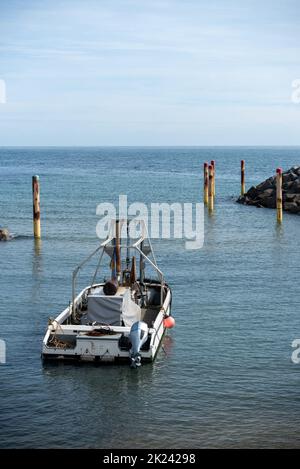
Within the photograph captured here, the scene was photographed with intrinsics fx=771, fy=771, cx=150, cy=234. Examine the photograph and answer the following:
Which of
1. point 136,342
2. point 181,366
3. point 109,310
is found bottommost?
point 181,366

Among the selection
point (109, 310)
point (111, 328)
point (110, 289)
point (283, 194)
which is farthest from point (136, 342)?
point (283, 194)

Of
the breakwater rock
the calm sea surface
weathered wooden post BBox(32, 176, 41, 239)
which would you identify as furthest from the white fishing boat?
the breakwater rock

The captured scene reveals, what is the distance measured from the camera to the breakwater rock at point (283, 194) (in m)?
66.6

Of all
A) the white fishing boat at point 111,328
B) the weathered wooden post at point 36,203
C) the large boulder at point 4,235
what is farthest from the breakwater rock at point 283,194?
the white fishing boat at point 111,328

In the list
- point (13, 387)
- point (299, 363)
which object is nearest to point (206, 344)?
point (299, 363)

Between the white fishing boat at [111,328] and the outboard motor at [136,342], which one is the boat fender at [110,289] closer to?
the white fishing boat at [111,328]

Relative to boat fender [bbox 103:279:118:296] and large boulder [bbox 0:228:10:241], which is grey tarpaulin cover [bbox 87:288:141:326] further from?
large boulder [bbox 0:228:10:241]

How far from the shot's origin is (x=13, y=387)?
2323cm

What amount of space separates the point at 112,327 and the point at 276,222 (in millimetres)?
35810

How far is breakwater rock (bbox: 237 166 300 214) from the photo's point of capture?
66562 mm

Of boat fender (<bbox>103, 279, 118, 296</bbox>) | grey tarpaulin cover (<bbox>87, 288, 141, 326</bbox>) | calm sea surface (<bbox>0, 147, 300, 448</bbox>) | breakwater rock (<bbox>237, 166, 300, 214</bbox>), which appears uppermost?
breakwater rock (<bbox>237, 166, 300, 214</bbox>)

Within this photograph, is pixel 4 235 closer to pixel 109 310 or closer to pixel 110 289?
pixel 110 289

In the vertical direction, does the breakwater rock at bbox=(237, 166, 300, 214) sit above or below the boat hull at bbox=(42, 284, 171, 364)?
above

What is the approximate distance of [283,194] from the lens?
230 feet
